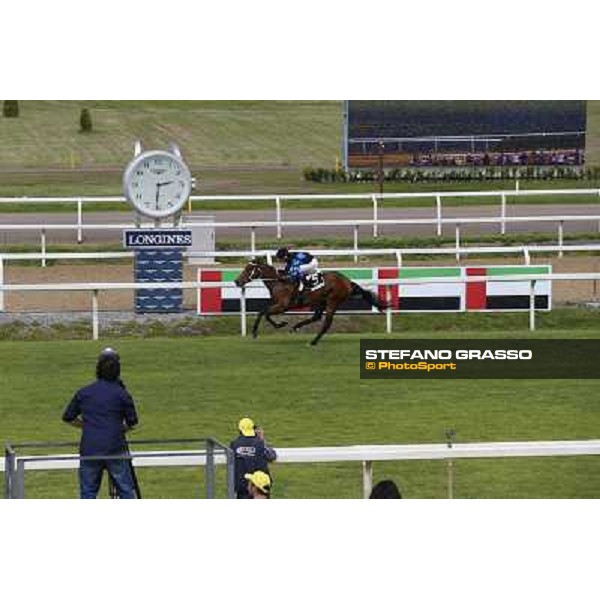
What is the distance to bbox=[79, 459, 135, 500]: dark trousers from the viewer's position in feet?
42.6

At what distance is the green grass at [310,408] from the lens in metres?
15.1

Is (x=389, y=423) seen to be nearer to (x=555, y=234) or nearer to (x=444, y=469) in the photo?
(x=444, y=469)

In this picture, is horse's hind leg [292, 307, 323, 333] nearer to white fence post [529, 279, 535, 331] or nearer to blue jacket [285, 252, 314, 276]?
blue jacket [285, 252, 314, 276]

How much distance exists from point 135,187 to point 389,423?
4.93 m

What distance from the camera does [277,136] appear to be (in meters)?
23.1

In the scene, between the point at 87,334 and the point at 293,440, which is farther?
the point at 87,334

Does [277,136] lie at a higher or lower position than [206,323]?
higher

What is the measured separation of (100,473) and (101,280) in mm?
10783

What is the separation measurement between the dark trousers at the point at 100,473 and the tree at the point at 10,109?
8.04 metres

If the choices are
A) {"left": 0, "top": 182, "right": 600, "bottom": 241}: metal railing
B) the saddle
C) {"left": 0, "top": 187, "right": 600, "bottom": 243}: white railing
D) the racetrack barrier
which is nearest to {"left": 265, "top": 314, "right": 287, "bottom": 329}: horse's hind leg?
the saddle

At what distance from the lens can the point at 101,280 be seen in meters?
Result: 23.7

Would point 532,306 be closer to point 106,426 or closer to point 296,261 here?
point 296,261

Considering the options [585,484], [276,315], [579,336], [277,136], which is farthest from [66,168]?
[585,484]

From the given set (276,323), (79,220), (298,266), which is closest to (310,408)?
(298,266)
